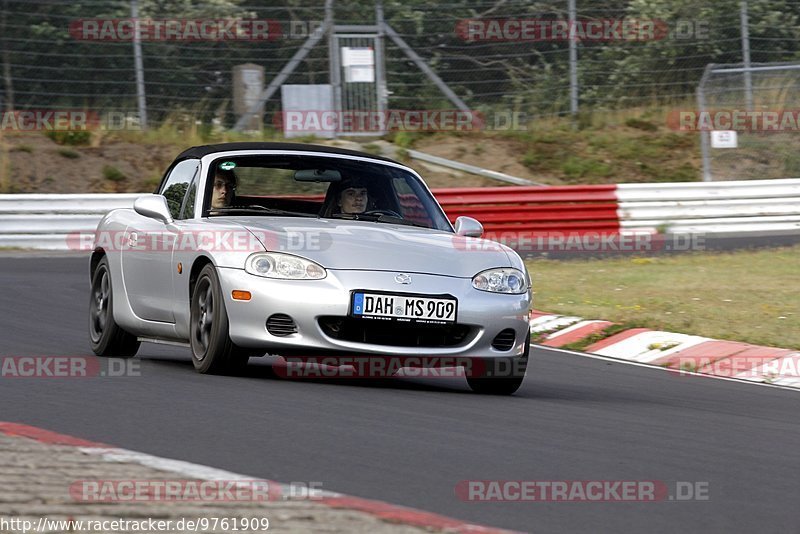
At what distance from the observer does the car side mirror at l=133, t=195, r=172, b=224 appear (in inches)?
333

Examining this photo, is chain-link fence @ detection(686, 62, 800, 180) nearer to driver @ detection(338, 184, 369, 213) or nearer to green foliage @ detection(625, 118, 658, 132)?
green foliage @ detection(625, 118, 658, 132)

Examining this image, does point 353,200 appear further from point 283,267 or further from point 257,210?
point 283,267

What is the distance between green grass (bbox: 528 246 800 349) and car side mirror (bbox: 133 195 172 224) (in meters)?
4.87

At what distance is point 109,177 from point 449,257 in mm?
16256

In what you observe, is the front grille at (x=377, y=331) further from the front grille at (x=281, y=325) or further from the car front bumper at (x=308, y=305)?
the front grille at (x=281, y=325)

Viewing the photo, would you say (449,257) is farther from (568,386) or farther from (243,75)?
(243,75)

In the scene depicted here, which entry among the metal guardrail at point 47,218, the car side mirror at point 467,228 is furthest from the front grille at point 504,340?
the metal guardrail at point 47,218

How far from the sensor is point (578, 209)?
20656 millimetres

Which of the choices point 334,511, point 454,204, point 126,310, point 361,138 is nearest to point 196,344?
point 126,310

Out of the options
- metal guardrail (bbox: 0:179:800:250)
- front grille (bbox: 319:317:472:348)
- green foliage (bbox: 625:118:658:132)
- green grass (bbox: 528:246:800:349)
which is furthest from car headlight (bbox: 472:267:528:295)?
green foliage (bbox: 625:118:658:132)

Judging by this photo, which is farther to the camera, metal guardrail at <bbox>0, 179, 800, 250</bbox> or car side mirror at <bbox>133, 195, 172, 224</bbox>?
metal guardrail at <bbox>0, 179, 800, 250</bbox>

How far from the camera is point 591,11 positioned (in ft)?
78.2

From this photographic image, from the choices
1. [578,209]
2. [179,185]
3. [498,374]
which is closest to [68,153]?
[578,209]

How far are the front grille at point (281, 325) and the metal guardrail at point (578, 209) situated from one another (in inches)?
478
